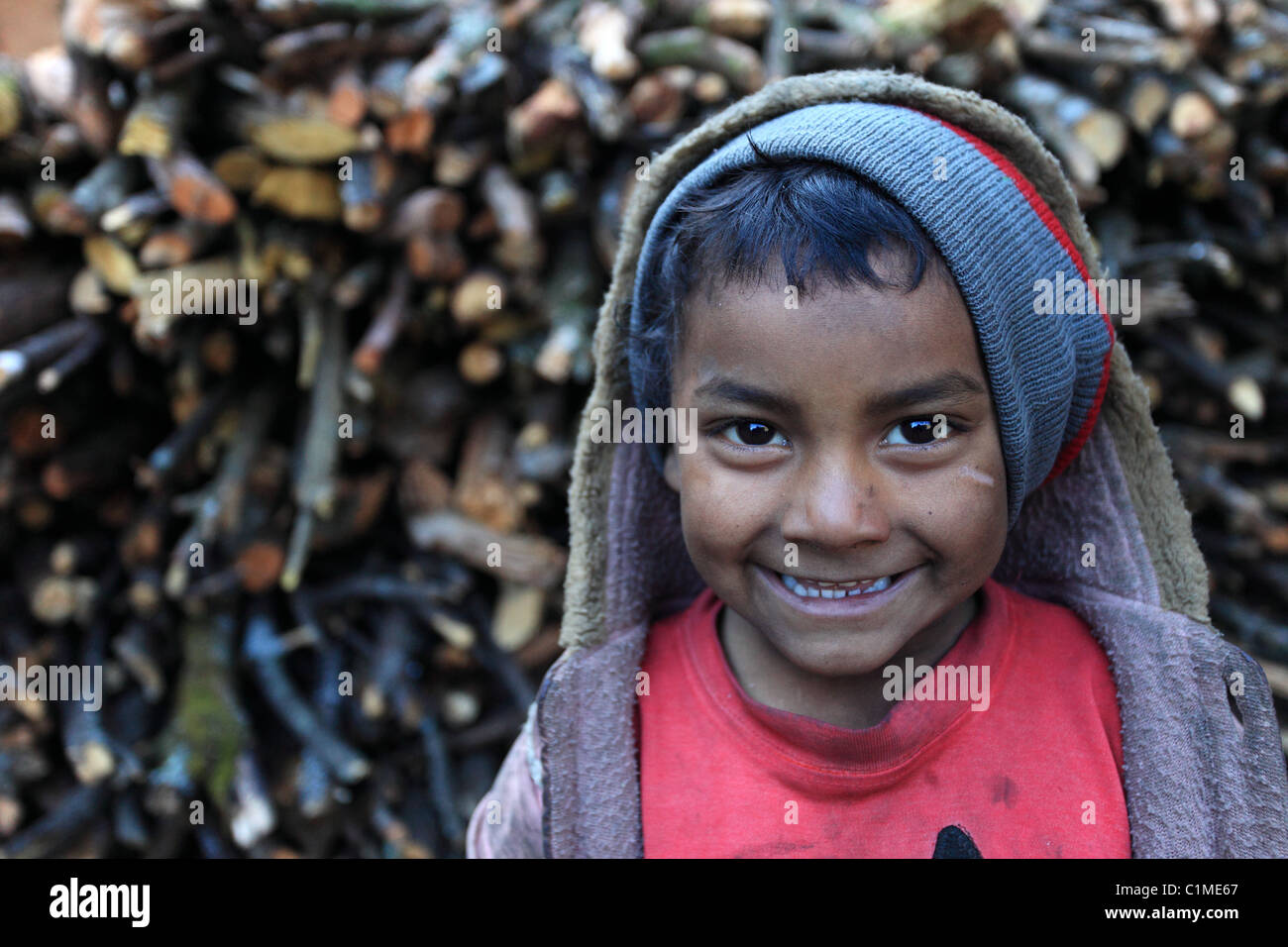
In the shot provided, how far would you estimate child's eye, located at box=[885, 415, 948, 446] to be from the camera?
1086 mm

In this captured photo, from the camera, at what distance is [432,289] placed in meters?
2.37

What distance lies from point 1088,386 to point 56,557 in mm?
2504

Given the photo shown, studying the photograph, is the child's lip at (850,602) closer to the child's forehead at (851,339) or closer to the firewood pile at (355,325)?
the child's forehead at (851,339)

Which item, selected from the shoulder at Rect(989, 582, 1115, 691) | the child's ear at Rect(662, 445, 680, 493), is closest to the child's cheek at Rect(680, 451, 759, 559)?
the child's ear at Rect(662, 445, 680, 493)

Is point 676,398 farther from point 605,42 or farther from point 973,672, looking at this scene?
point 605,42

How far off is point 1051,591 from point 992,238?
0.60 metres

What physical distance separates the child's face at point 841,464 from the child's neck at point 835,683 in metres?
0.16

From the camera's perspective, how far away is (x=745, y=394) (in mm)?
1088

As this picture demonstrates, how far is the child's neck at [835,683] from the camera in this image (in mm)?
1273

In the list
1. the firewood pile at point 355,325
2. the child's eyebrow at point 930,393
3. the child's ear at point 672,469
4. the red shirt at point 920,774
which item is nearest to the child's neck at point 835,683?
the red shirt at point 920,774

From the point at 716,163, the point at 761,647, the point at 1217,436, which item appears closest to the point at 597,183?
the point at 716,163

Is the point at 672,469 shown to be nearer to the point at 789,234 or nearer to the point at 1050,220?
the point at 789,234

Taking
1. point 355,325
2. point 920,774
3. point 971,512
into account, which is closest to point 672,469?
point 971,512

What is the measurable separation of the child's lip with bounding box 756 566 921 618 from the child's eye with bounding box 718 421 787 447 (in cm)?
19
